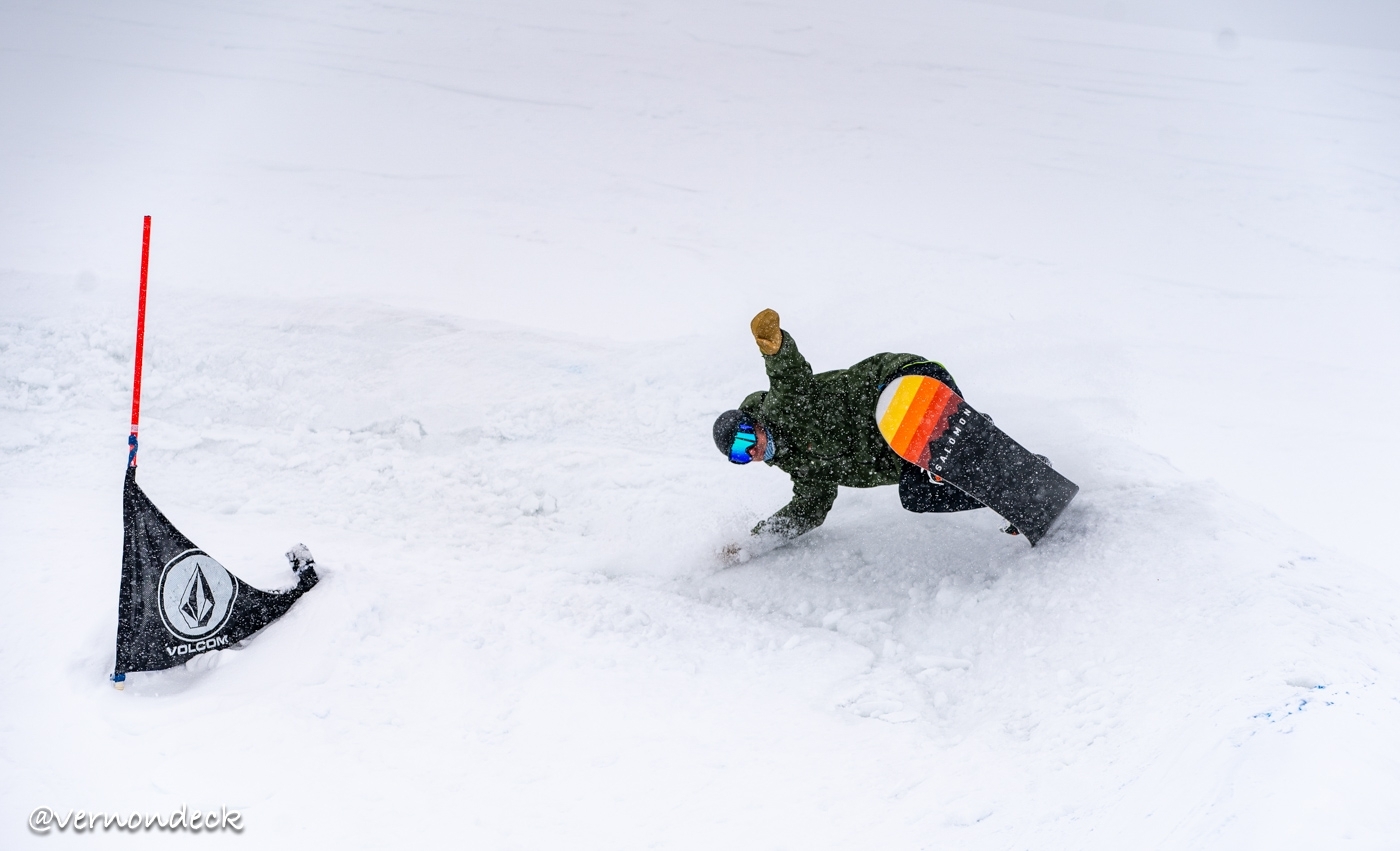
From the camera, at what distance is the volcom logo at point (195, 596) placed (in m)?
3.18

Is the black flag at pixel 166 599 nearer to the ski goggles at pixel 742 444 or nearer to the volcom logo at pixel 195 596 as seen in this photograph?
the volcom logo at pixel 195 596

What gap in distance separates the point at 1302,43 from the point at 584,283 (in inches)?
516

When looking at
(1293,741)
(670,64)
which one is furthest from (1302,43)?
(1293,741)

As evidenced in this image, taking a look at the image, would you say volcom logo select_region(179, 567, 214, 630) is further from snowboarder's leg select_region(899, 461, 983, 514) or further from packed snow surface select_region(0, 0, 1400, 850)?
snowboarder's leg select_region(899, 461, 983, 514)

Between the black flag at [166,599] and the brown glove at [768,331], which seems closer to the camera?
the black flag at [166,599]

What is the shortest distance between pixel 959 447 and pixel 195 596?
3076 mm

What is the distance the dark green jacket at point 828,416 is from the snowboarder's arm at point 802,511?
11cm

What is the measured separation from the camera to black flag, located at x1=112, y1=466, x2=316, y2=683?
3102mm

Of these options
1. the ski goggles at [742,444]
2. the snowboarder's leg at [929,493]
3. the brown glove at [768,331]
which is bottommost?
the snowboarder's leg at [929,493]

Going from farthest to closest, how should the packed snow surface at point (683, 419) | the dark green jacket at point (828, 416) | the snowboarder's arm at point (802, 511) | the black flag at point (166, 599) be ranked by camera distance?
the snowboarder's arm at point (802, 511)
the dark green jacket at point (828, 416)
the black flag at point (166, 599)
the packed snow surface at point (683, 419)

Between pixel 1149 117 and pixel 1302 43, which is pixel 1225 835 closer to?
pixel 1149 117

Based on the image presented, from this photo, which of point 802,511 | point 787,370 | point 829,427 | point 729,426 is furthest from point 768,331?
point 802,511

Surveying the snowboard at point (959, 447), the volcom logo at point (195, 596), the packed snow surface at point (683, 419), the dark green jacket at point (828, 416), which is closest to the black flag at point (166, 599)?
the volcom logo at point (195, 596)

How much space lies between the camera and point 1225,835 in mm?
1850
